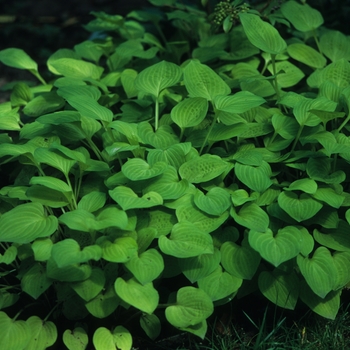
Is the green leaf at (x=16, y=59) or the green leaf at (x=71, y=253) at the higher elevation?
the green leaf at (x=71, y=253)

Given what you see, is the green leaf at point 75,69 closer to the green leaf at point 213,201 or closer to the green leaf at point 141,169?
the green leaf at point 141,169

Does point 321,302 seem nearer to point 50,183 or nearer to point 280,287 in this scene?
point 280,287

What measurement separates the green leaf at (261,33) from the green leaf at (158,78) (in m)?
0.36

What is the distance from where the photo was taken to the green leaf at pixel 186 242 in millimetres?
2072

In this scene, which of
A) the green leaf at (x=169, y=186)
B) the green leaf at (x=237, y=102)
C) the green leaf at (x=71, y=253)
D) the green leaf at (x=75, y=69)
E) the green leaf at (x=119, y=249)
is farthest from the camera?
the green leaf at (x=75, y=69)

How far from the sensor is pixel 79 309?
2238mm

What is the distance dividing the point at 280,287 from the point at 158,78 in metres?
1.10

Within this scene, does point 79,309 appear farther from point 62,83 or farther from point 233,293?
point 62,83

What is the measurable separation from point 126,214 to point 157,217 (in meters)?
0.16

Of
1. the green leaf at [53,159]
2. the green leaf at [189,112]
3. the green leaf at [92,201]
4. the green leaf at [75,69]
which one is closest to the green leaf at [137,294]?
the green leaf at [92,201]

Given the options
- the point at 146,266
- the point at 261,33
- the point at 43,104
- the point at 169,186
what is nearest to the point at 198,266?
the point at 146,266

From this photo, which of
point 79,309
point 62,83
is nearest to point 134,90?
point 62,83

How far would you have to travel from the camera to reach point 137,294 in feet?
6.61

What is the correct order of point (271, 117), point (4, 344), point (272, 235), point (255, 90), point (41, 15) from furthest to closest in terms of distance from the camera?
point (41, 15) < point (255, 90) < point (271, 117) < point (272, 235) < point (4, 344)
